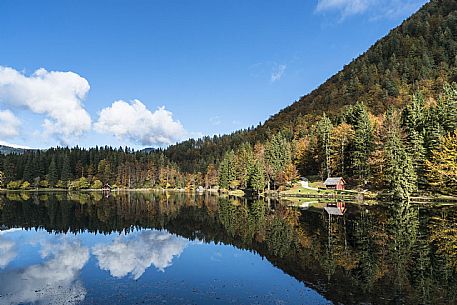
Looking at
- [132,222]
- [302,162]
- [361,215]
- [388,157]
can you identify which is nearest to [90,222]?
[132,222]

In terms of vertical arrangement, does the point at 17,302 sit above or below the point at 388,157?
below

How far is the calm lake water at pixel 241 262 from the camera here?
1823cm

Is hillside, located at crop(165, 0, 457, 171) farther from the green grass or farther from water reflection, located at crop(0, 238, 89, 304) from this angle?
water reflection, located at crop(0, 238, 89, 304)

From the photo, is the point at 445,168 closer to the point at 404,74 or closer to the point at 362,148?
the point at 362,148

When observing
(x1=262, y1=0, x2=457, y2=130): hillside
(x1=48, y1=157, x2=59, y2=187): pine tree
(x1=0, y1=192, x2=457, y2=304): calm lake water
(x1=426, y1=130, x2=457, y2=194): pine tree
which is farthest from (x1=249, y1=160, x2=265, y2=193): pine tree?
(x1=48, y1=157, x2=59, y2=187): pine tree

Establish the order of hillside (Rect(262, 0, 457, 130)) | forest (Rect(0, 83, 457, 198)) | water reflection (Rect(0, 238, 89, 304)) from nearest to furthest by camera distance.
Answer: water reflection (Rect(0, 238, 89, 304)) < forest (Rect(0, 83, 457, 198)) < hillside (Rect(262, 0, 457, 130))

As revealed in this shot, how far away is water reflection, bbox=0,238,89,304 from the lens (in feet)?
59.5

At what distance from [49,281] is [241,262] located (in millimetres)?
13286

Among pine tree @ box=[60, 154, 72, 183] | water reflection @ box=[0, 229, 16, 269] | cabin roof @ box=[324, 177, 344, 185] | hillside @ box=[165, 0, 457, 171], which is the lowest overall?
water reflection @ box=[0, 229, 16, 269]

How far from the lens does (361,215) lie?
1832 inches

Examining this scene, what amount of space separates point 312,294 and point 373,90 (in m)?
160

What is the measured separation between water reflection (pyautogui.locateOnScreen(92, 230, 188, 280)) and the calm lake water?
3.7 inches

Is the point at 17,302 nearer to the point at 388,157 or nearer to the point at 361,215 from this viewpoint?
the point at 361,215

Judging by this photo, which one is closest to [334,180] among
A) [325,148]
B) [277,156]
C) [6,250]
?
[325,148]
